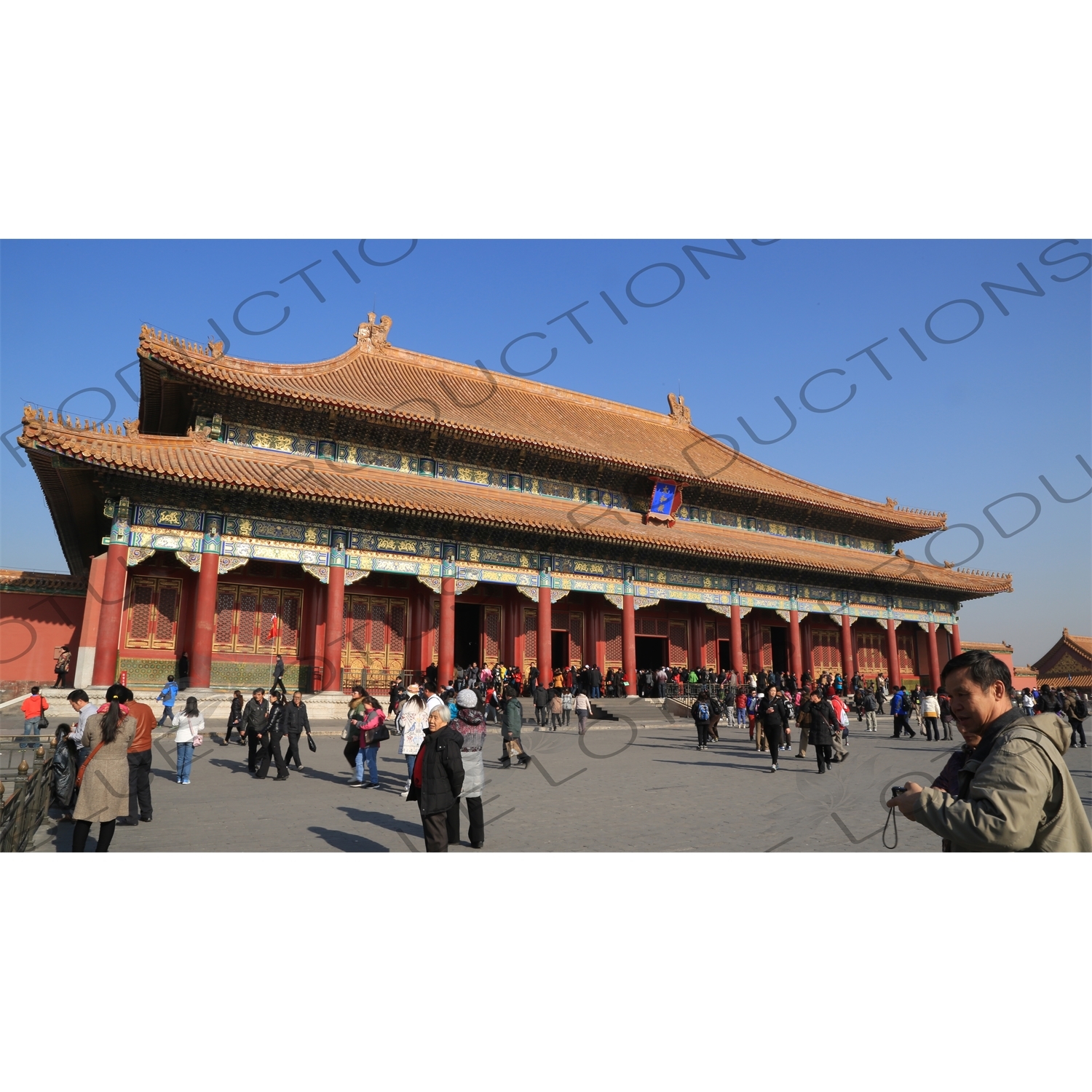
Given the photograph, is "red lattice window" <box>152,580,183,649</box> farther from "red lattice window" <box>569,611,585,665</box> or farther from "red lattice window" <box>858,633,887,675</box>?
"red lattice window" <box>858,633,887,675</box>

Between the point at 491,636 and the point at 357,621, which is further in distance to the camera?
the point at 491,636

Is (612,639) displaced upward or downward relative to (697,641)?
downward

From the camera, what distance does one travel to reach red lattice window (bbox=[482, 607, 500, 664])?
23.3 m

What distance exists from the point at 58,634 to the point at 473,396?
1526cm

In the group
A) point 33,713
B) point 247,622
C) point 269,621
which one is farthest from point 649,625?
point 33,713

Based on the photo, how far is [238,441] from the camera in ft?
66.9

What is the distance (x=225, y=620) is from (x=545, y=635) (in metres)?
8.63

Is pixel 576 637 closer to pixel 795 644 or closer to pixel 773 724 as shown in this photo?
pixel 795 644

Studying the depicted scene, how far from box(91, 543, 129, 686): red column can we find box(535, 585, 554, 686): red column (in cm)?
1039

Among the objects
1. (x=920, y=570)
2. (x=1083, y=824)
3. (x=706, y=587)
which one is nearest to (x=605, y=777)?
(x=1083, y=824)

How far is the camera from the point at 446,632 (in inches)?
813

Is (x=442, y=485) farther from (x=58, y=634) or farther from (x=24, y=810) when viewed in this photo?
(x=24, y=810)

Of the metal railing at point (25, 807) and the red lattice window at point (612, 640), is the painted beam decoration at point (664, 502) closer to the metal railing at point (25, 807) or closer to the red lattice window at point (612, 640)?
the red lattice window at point (612, 640)

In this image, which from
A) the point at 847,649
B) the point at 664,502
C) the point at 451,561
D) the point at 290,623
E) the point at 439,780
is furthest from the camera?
the point at 847,649
